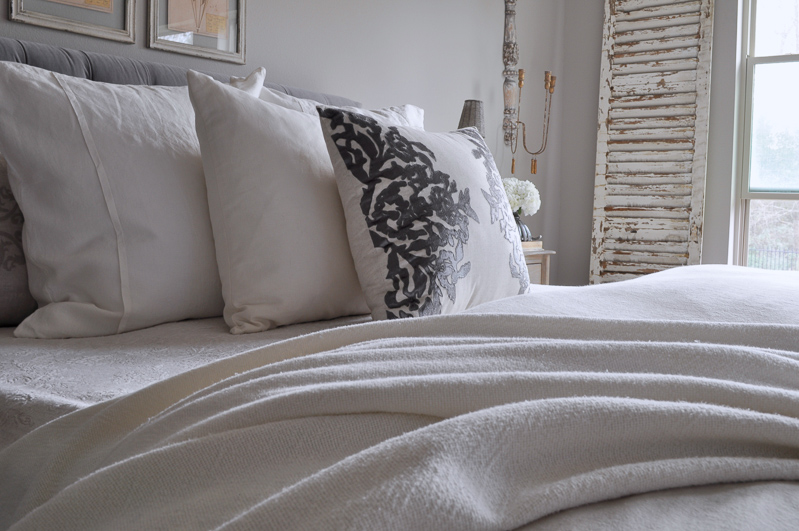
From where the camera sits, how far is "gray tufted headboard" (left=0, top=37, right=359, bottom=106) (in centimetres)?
146

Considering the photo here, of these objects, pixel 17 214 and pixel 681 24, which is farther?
pixel 681 24

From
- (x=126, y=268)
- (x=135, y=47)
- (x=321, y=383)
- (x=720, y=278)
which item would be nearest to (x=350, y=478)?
(x=321, y=383)

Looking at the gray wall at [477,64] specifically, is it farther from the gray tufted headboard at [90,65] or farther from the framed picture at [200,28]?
the gray tufted headboard at [90,65]

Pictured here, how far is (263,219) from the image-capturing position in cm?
129

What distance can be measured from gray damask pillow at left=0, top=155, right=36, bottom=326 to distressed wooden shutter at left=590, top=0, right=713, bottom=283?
3.01 m

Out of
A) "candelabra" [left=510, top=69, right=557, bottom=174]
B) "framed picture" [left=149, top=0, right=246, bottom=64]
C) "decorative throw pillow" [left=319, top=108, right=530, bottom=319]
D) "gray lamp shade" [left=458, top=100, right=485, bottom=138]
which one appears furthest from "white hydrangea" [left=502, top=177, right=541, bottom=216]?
"decorative throw pillow" [left=319, top=108, right=530, bottom=319]

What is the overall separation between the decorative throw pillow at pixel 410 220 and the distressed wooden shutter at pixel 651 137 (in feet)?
7.84

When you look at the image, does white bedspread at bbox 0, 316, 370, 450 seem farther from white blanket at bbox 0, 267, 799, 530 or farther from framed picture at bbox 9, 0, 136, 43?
framed picture at bbox 9, 0, 136, 43

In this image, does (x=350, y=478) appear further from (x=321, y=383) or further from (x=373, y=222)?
(x=373, y=222)

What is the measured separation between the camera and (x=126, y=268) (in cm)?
119

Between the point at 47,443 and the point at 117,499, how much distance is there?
0.24 meters

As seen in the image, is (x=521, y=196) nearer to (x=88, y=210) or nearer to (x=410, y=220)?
(x=410, y=220)

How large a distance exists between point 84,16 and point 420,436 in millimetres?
1713

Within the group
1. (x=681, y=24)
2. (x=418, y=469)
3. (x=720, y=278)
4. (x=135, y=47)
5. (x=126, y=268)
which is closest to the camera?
(x=418, y=469)
